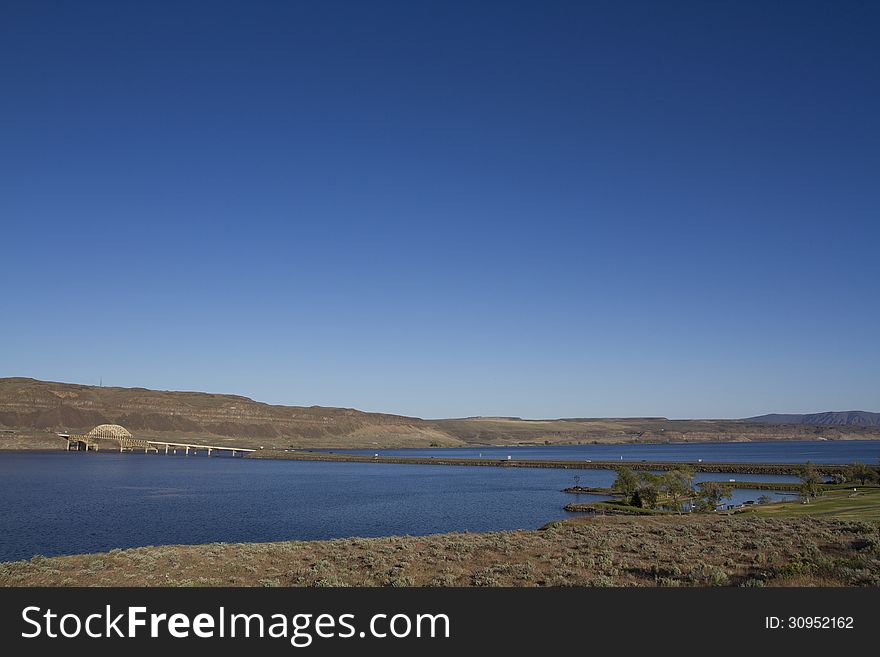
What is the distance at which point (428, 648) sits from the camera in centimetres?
1295

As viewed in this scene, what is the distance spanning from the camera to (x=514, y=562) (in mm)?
27750

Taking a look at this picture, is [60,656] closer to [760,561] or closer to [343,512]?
[760,561]

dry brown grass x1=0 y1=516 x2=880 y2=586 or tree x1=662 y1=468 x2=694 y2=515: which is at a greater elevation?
dry brown grass x1=0 y1=516 x2=880 y2=586

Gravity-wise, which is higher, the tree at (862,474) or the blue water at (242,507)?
the tree at (862,474)

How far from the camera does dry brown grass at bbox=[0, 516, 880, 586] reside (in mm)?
22469

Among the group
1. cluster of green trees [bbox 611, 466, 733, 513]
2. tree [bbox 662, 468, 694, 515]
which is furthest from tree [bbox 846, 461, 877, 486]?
tree [bbox 662, 468, 694, 515]

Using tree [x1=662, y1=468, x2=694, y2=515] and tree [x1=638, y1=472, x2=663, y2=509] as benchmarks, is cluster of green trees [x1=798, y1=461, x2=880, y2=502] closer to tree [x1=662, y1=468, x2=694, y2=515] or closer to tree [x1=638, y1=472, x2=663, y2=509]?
tree [x1=662, y1=468, x2=694, y2=515]

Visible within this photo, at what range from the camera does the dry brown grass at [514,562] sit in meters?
22.5

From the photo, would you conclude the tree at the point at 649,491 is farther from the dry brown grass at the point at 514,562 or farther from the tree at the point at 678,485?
the dry brown grass at the point at 514,562

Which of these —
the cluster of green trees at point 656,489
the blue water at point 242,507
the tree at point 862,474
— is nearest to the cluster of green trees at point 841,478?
the tree at point 862,474

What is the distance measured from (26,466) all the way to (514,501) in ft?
389

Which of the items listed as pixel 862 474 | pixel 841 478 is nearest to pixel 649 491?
pixel 862 474

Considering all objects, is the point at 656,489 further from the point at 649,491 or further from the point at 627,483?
the point at 627,483

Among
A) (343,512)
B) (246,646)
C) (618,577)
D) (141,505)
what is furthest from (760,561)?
(141,505)
